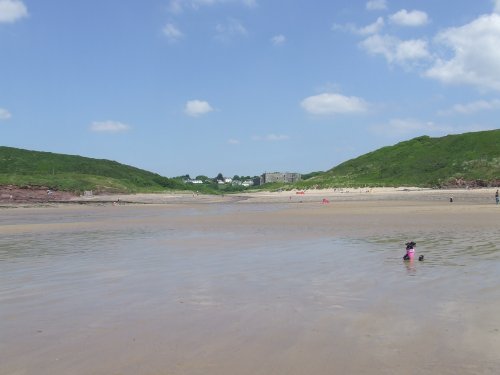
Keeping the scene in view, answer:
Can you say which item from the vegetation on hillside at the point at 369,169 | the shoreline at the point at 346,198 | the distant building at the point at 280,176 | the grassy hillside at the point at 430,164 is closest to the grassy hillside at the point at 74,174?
the vegetation on hillside at the point at 369,169

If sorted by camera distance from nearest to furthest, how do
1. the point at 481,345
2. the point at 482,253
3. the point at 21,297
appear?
the point at 481,345 → the point at 21,297 → the point at 482,253

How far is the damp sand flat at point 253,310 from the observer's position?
561 cm

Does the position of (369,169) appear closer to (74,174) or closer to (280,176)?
(74,174)

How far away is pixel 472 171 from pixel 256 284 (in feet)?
243

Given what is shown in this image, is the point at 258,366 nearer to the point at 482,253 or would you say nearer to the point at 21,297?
the point at 21,297

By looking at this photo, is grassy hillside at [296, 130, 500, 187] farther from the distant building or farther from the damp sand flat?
the damp sand flat

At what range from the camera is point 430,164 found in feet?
289

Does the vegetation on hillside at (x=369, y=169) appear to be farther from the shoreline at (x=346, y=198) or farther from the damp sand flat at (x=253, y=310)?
the damp sand flat at (x=253, y=310)

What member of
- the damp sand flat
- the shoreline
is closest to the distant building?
the shoreline

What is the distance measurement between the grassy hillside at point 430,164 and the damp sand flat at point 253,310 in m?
62.6

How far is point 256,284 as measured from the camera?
10.3 m

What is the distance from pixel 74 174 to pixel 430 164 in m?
67.0

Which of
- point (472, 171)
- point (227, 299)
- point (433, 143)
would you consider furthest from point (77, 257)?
point (433, 143)

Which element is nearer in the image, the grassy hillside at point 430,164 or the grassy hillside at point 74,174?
the grassy hillside at point 430,164
